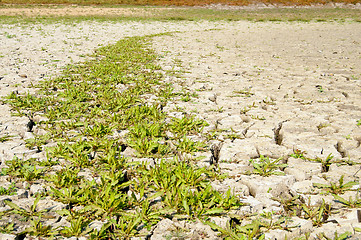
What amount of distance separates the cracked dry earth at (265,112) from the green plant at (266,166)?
5 cm

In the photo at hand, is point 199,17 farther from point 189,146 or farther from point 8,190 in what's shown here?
point 8,190

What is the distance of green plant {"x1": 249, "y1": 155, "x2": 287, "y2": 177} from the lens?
2.25 m

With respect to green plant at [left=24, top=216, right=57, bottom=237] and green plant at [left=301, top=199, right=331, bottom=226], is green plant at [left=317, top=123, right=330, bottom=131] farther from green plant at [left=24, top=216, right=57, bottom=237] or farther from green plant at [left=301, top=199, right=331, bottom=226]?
green plant at [left=24, top=216, right=57, bottom=237]

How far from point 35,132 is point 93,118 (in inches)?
25.3

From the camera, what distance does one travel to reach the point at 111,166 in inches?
89.0

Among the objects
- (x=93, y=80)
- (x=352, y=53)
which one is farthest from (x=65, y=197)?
(x=352, y=53)

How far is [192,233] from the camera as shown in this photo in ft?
Answer: 5.51

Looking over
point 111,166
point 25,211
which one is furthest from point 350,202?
point 25,211

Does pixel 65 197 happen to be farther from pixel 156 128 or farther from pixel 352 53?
pixel 352 53

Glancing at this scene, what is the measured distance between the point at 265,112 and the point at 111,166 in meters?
2.19

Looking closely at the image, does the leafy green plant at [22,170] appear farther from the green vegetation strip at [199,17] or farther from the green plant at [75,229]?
the green vegetation strip at [199,17]

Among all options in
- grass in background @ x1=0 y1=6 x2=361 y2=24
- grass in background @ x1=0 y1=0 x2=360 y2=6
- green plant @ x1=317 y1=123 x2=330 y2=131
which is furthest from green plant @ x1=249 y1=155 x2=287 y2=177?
grass in background @ x1=0 y1=0 x2=360 y2=6

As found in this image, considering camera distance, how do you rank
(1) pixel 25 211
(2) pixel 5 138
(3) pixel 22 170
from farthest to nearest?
(2) pixel 5 138, (3) pixel 22 170, (1) pixel 25 211

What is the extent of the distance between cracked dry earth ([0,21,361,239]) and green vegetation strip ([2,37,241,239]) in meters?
0.12
